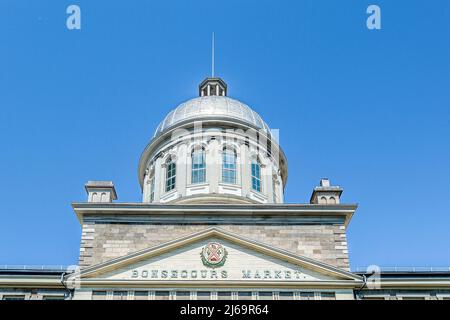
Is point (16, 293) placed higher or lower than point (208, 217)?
lower

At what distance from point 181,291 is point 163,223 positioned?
151 inches

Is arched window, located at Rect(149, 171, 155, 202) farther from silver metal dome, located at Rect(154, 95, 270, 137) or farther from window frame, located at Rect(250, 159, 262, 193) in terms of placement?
window frame, located at Rect(250, 159, 262, 193)

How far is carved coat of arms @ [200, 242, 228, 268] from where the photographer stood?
977 inches

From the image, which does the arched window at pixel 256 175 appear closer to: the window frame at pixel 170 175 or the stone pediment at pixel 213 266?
the window frame at pixel 170 175

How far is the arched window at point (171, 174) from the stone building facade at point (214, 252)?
246 millimetres

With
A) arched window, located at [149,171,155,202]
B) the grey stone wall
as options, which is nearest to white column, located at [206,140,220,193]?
arched window, located at [149,171,155,202]

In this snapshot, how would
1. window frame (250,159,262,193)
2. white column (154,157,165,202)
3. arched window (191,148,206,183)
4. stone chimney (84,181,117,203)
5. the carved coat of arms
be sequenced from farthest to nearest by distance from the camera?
white column (154,157,165,202), window frame (250,159,262,193), arched window (191,148,206,183), stone chimney (84,181,117,203), the carved coat of arms

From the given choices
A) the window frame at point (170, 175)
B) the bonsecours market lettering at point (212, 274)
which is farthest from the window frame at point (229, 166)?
the bonsecours market lettering at point (212, 274)

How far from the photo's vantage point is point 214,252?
25.1 m

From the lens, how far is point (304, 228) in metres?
27.1

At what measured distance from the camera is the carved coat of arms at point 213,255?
2483cm
